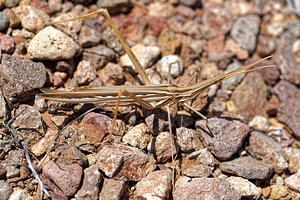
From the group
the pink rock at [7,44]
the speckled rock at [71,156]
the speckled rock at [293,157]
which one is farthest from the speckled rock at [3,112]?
the speckled rock at [293,157]

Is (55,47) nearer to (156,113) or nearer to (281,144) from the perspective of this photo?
(156,113)

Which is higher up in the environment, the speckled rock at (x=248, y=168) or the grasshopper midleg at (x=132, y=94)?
the grasshopper midleg at (x=132, y=94)

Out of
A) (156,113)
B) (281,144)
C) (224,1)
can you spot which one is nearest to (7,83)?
(156,113)

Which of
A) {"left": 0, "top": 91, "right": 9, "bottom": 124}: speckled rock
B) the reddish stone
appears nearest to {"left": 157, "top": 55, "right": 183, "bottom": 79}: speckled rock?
the reddish stone

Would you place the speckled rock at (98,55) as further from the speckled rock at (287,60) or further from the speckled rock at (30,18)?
the speckled rock at (287,60)

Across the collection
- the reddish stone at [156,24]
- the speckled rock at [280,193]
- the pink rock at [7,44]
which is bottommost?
the speckled rock at [280,193]

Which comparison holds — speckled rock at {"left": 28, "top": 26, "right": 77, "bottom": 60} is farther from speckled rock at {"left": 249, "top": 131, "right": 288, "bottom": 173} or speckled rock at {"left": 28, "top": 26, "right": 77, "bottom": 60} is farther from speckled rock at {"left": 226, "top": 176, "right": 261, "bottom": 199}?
speckled rock at {"left": 249, "top": 131, "right": 288, "bottom": 173}

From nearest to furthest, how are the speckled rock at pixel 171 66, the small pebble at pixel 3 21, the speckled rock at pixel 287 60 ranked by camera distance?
the small pebble at pixel 3 21, the speckled rock at pixel 171 66, the speckled rock at pixel 287 60
